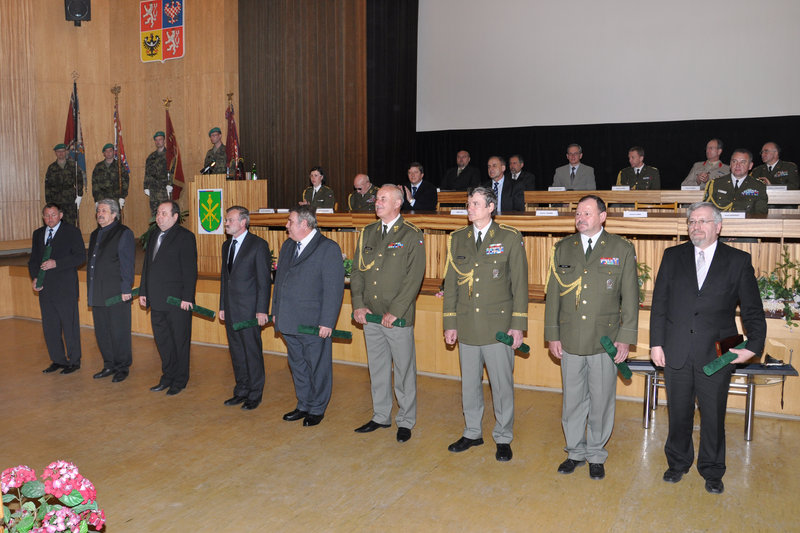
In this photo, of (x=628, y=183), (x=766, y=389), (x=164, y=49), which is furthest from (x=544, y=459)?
(x=164, y=49)

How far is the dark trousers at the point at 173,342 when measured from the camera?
5.43m

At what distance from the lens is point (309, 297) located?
462 centimetres

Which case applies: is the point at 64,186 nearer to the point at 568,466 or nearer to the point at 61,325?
the point at 61,325

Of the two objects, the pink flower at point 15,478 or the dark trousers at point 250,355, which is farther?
the dark trousers at point 250,355

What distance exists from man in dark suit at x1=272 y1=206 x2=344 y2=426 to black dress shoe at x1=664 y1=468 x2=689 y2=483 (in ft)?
7.04

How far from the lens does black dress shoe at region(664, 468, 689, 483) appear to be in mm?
3693

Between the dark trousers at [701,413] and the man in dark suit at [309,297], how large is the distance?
2.09 m

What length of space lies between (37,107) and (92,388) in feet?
26.7

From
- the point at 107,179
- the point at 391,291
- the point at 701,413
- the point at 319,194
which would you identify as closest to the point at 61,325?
the point at 391,291

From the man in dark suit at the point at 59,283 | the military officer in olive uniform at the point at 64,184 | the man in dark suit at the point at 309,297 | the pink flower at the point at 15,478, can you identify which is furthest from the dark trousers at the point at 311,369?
the military officer in olive uniform at the point at 64,184

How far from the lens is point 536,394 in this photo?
5.41 metres

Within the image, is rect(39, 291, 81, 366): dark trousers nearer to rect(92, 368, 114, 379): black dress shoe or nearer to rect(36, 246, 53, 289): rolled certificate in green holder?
rect(36, 246, 53, 289): rolled certificate in green holder

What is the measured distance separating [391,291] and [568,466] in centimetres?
144

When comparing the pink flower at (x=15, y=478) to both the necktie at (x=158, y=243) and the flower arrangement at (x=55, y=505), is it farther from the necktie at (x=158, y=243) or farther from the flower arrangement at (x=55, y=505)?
the necktie at (x=158, y=243)
